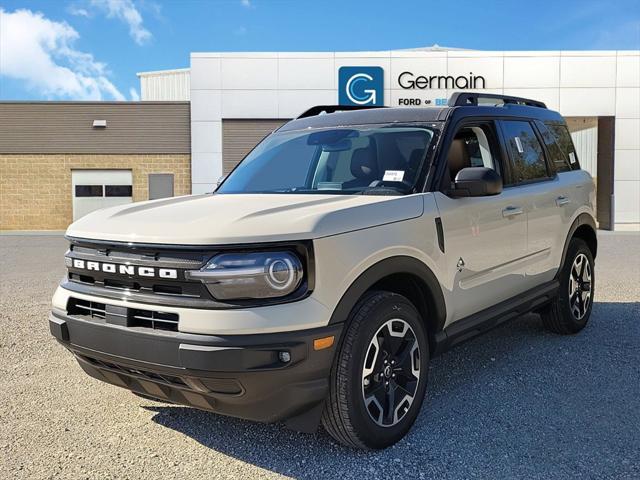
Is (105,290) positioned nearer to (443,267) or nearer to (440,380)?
(443,267)

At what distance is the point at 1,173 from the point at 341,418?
25.2 metres

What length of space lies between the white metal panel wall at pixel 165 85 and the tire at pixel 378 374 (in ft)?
95.0

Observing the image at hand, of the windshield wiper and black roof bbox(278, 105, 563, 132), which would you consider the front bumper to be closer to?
the windshield wiper

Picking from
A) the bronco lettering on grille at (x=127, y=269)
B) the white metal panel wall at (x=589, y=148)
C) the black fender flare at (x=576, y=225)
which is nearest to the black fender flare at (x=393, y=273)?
the bronco lettering on grille at (x=127, y=269)

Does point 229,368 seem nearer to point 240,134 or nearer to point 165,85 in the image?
point 240,134

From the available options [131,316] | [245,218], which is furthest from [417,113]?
[131,316]

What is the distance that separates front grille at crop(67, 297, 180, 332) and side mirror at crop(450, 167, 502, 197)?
6.09 feet

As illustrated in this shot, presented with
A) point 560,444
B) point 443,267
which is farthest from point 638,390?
point 443,267

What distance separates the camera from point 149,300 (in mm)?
2799

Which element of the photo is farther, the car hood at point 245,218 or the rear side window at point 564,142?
the rear side window at point 564,142

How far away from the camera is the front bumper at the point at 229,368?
2.61 meters

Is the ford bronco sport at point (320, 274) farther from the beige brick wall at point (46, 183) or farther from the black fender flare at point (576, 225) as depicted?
the beige brick wall at point (46, 183)

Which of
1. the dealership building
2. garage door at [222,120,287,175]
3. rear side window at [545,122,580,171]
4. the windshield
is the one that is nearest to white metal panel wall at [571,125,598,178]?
the dealership building

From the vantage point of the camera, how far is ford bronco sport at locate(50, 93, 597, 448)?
2668 millimetres
